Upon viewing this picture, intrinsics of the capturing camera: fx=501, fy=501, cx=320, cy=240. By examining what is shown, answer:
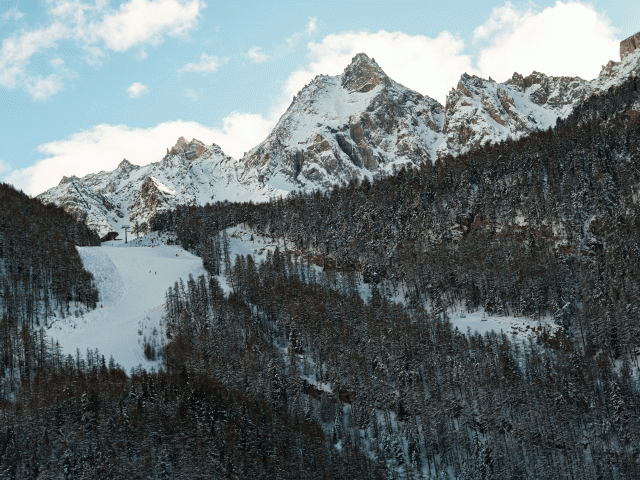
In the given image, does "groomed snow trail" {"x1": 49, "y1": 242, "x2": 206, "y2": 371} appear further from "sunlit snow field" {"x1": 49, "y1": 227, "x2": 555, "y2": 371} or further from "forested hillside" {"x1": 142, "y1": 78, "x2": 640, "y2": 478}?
"forested hillside" {"x1": 142, "y1": 78, "x2": 640, "y2": 478}

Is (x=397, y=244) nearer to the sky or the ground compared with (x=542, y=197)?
nearer to the ground

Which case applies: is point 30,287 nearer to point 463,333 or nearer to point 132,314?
point 132,314

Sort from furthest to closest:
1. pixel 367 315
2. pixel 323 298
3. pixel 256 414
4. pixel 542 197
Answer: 1. pixel 542 197
2. pixel 323 298
3. pixel 367 315
4. pixel 256 414

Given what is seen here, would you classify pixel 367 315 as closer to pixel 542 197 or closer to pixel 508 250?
pixel 508 250

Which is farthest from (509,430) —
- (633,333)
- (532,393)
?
(633,333)

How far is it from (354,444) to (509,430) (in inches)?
1142

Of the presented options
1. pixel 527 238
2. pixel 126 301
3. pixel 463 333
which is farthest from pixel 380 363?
pixel 126 301

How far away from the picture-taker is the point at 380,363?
360 ft

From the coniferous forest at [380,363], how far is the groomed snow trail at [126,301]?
5484 millimetres

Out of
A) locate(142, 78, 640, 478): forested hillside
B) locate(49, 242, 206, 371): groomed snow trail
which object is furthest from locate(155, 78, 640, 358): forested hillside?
locate(49, 242, 206, 371): groomed snow trail

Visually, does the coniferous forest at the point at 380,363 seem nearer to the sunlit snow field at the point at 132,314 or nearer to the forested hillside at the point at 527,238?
the forested hillside at the point at 527,238

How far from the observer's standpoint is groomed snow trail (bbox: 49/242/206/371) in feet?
375

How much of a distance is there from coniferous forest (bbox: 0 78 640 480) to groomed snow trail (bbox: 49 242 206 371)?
5.48m

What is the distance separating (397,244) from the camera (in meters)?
174
